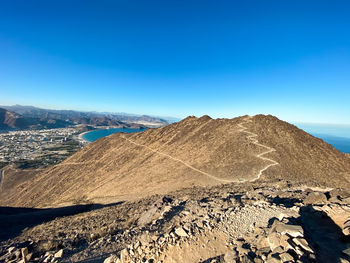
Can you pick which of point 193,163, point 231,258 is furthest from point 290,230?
point 193,163

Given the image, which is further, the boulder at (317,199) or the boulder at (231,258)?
the boulder at (317,199)

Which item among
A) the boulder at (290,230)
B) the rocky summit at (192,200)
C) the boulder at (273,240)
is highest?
the boulder at (290,230)

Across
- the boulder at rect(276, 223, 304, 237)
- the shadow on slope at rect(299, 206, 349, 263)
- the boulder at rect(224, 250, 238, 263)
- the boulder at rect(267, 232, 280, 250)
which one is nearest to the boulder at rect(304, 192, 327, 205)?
the shadow on slope at rect(299, 206, 349, 263)

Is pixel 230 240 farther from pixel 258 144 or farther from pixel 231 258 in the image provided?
pixel 258 144

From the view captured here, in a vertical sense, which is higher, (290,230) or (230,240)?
(290,230)

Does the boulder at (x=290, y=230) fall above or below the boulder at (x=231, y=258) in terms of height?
above

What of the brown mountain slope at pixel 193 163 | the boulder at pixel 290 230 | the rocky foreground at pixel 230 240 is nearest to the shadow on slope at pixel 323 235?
the rocky foreground at pixel 230 240

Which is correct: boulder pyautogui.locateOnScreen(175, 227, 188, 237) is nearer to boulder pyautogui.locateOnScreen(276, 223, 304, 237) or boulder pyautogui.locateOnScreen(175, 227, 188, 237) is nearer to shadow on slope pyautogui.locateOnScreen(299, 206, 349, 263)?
boulder pyautogui.locateOnScreen(276, 223, 304, 237)

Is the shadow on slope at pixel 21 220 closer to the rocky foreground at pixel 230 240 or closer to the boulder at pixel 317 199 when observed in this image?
the rocky foreground at pixel 230 240
